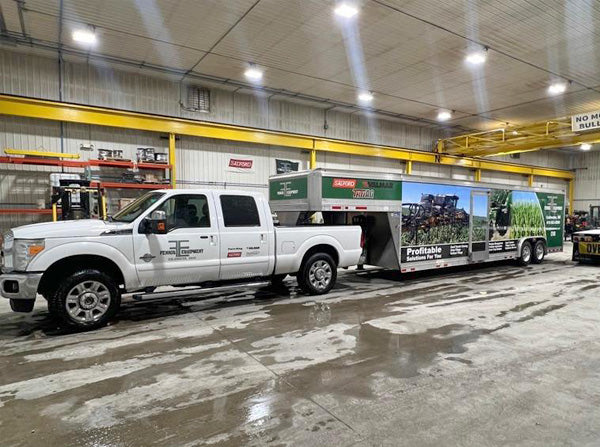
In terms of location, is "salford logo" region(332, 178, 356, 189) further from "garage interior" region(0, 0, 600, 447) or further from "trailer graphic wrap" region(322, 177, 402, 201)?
"garage interior" region(0, 0, 600, 447)

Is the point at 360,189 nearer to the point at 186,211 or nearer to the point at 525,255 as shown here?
the point at 186,211

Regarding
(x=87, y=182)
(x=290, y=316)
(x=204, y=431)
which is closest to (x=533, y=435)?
(x=204, y=431)

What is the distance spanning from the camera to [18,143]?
1133 cm

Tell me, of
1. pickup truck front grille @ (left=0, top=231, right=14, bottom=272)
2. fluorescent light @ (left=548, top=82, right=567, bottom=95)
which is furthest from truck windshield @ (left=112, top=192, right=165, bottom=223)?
fluorescent light @ (left=548, top=82, right=567, bottom=95)

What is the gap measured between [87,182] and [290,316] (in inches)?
320

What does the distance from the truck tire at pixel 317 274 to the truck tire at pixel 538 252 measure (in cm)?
898

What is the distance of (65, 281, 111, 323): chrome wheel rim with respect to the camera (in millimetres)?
5414

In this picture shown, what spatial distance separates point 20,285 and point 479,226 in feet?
35.1

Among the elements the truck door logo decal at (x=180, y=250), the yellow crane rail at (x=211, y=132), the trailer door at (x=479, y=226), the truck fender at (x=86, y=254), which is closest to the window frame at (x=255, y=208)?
the truck door logo decal at (x=180, y=250)

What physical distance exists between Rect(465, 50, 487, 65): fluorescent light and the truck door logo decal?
1003 centimetres

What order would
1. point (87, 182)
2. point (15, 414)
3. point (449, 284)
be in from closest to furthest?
point (15, 414) < point (449, 284) < point (87, 182)

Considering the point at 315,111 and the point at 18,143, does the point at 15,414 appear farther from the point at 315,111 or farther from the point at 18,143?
the point at 315,111

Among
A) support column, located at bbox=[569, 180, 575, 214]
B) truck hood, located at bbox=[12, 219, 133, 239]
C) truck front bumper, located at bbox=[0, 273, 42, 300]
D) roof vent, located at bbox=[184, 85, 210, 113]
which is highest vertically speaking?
roof vent, located at bbox=[184, 85, 210, 113]

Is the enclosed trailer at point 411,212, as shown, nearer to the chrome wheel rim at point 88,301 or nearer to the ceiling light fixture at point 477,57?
the ceiling light fixture at point 477,57
